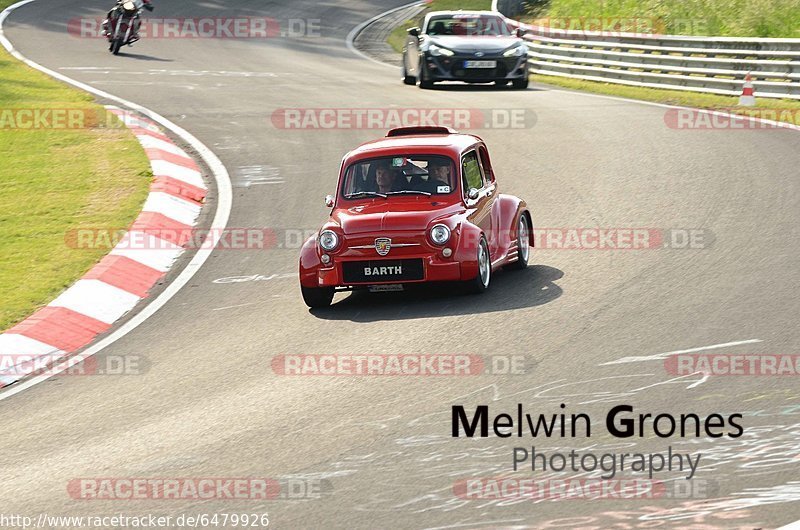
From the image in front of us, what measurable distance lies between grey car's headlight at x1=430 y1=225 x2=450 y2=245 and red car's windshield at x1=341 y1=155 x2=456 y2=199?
0.79 meters

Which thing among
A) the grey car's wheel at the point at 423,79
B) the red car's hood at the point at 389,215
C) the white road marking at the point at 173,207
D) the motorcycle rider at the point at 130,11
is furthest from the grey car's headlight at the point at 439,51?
the red car's hood at the point at 389,215

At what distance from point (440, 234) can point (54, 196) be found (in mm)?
6706

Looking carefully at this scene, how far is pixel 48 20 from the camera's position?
120 feet

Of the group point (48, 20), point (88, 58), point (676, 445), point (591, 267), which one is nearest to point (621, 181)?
point (591, 267)

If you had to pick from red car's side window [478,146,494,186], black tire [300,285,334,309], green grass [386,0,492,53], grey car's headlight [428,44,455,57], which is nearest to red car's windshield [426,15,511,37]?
grey car's headlight [428,44,455,57]

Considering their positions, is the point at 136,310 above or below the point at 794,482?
below

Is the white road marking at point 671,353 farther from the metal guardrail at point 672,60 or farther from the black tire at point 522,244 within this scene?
the metal guardrail at point 672,60

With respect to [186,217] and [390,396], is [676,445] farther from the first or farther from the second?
[186,217]

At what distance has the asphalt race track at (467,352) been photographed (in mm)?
6754

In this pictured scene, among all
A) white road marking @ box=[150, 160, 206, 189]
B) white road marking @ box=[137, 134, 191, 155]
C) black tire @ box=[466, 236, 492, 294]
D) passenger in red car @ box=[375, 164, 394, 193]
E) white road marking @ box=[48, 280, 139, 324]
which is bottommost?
white road marking @ box=[48, 280, 139, 324]

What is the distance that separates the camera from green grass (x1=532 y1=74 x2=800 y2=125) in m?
22.4

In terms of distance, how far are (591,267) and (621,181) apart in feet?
14.3

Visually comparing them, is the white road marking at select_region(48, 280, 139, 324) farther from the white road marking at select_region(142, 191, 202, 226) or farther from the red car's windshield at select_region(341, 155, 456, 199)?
the white road marking at select_region(142, 191, 202, 226)

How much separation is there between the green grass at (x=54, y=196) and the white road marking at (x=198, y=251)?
36.6 inches
